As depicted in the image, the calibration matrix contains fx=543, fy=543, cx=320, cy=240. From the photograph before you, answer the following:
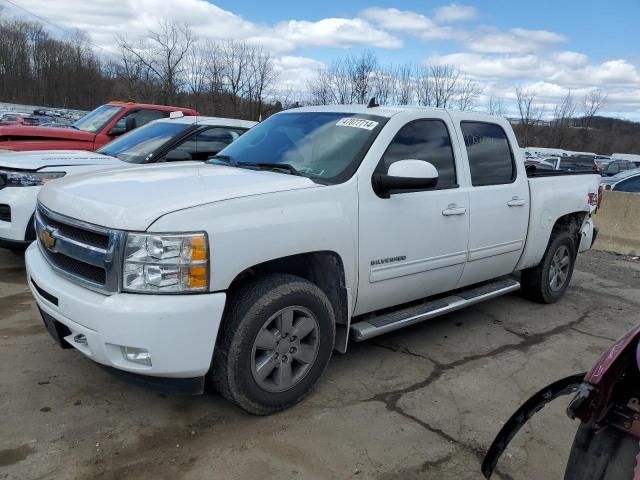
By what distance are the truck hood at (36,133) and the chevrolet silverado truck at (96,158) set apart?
85cm

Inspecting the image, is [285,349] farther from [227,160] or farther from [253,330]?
[227,160]

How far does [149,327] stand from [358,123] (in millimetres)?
2128

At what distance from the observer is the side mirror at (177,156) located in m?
6.27

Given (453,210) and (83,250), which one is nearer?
(83,250)

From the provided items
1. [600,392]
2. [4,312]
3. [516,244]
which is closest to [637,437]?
[600,392]

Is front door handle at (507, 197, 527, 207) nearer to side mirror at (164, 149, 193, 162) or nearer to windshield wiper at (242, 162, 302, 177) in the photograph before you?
windshield wiper at (242, 162, 302, 177)

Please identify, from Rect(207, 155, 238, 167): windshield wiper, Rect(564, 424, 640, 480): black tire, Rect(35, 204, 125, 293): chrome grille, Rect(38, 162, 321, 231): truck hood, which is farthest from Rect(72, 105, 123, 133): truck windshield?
Rect(564, 424, 640, 480): black tire

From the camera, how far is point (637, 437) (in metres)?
1.80

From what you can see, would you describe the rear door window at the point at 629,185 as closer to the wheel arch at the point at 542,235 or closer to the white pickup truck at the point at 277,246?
the wheel arch at the point at 542,235

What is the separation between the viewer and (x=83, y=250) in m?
2.90

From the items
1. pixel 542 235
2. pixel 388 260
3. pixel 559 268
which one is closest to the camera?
pixel 388 260

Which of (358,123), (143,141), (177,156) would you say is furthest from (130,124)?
(358,123)

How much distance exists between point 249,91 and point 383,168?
34.6 m

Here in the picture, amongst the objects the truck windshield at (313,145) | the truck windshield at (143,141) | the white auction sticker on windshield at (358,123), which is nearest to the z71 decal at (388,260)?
the truck windshield at (313,145)
